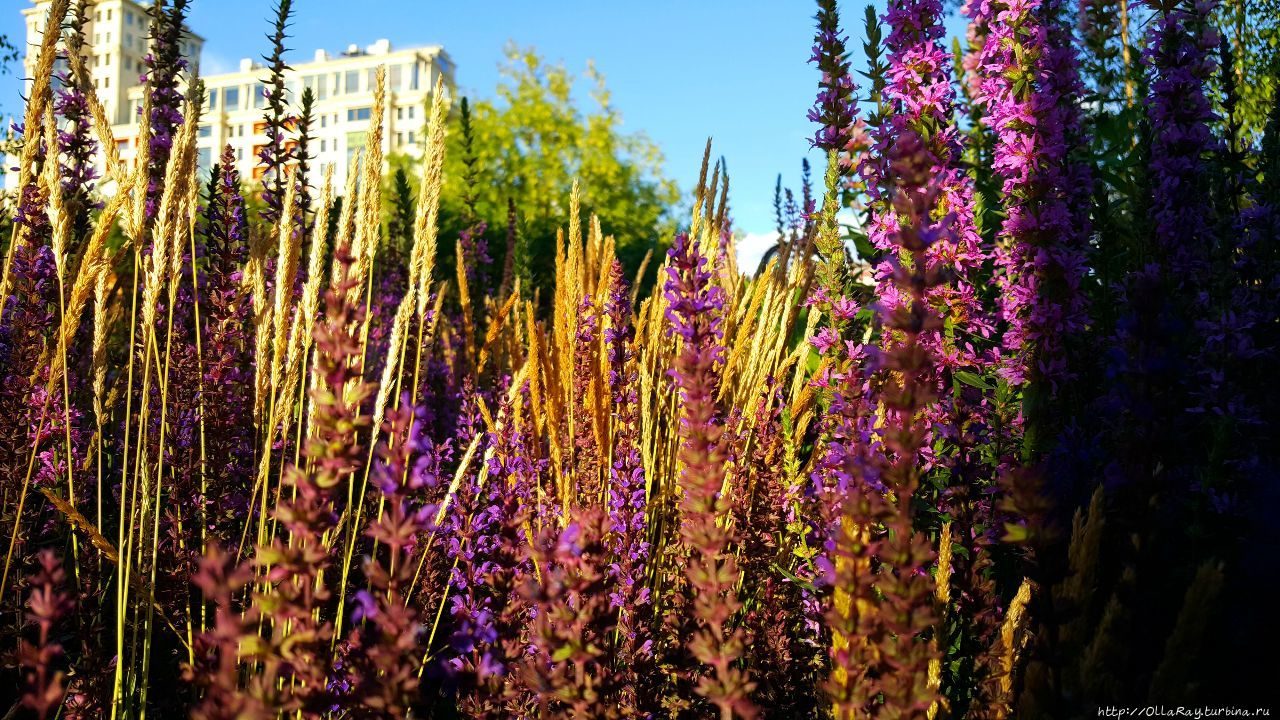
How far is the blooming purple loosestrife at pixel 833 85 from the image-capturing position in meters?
2.33

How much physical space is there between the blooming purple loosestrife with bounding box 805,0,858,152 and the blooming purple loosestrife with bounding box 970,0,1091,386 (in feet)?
1.31

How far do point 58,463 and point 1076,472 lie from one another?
8.47ft

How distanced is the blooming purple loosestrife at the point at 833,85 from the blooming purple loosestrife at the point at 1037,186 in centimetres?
40

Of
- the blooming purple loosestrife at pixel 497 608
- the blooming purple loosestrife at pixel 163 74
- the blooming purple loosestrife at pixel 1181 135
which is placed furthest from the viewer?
the blooming purple loosestrife at pixel 163 74

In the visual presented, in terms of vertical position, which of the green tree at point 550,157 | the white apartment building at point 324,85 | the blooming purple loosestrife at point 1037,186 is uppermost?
the white apartment building at point 324,85

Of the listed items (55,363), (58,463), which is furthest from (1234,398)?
(58,463)

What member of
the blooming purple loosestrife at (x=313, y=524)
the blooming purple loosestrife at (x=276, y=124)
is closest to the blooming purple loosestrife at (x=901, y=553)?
the blooming purple loosestrife at (x=313, y=524)

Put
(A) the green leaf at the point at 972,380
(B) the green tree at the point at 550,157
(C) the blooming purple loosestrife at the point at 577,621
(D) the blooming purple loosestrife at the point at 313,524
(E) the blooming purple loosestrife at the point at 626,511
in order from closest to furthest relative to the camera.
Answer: (D) the blooming purple loosestrife at the point at 313,524, (C) the blooming purple loosestrife at the point at 577,621, (E) the blooming purple loosestrife at the point at 626,511, (A) the green leaf at the point at 972,380, (B) the green tree at the point at 550,157

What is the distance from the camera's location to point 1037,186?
2219 millimetres

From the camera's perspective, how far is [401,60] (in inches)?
2876

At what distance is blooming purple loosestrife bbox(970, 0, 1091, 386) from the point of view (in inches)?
83.8

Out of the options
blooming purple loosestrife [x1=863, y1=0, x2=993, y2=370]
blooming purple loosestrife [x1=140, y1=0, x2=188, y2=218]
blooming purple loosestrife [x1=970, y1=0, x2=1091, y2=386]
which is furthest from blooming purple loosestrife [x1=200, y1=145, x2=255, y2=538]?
blooming purple loosestrife [x1=970, y1=0, x2=1091, y2=386]

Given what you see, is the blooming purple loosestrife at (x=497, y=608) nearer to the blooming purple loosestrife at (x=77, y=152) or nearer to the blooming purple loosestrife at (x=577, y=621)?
the blooming purple loosestrife at (x=577, y=621)

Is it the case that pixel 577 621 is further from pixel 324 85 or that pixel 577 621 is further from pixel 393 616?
pixel 324 85
